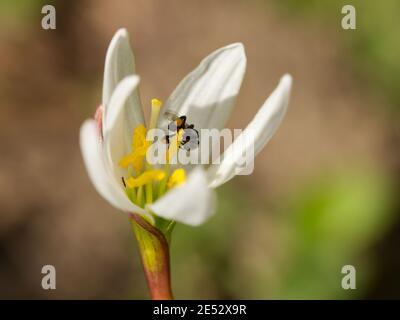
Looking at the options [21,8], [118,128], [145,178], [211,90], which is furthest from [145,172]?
[21,8]

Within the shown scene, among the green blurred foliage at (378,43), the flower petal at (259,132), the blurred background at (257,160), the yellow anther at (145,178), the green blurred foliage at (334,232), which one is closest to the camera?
the flower petal at (259,132)

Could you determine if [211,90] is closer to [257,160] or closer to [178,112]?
[178,112]

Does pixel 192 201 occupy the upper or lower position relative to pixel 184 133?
lower

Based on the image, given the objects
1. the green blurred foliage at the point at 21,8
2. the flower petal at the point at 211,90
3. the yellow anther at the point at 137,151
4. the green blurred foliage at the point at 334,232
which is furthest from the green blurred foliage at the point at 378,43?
the yellow anther at the point at 137,151

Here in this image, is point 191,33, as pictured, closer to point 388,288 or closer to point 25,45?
point 25,45

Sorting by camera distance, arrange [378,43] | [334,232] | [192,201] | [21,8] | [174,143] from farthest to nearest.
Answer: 1. [21,8]
2. [378,43]
3. [334,232]
4. [174,143]
5. [192,201]

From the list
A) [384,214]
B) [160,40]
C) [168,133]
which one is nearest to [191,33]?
[160,40]

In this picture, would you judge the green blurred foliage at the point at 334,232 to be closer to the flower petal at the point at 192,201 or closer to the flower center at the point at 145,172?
the flower center at the point at 145,172
